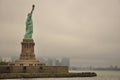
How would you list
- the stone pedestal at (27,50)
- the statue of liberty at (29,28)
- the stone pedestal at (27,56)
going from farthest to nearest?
the statue of liberty at (29,28) < the stone pedestal at (27,50) < the stone pedestal at (27,56)

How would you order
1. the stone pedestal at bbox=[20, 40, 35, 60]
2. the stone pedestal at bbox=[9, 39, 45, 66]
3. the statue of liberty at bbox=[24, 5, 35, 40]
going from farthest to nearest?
the statue of liberty at bbox=[24, 5, 35, 40] < the stone pedestal at bbox=[20, 40, 35, 60] < the stone pedestal at bbox=[9, 39, 45, 66]

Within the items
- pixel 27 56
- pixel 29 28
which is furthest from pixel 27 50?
pixel 29 28

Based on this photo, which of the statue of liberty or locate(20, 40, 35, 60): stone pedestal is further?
the statue of liberty

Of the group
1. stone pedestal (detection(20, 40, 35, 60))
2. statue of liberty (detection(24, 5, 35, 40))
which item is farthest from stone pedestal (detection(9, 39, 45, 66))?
statue of liberty (detection(24, 5, 35, 40))

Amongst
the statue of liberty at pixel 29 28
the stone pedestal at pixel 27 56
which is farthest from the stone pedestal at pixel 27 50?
the statue of liberty at pixel 29 28

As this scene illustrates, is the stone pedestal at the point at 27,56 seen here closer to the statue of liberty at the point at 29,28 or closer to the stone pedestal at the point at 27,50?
the stone pedestal at the point at 27,50

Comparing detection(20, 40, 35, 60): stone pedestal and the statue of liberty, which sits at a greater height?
the statue of liberty

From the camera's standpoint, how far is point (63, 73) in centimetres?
8181

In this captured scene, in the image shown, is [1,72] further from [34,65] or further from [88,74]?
[88,74]

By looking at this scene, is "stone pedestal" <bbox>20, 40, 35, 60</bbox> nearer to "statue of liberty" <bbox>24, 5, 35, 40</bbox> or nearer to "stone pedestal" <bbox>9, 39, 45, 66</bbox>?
"stone pedestal" <bbox>9, 39, 45, 66</bbox>

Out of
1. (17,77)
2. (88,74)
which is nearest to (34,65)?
(17,77)

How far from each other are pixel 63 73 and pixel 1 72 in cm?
1379

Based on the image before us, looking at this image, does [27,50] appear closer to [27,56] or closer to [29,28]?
[27,56]

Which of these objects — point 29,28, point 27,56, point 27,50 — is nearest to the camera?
point 27,56
